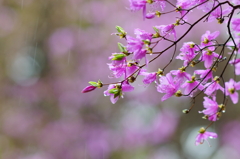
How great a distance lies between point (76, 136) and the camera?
8.02 feet

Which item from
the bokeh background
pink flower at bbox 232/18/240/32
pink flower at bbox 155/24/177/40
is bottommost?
the bokeh background

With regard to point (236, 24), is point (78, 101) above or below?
below

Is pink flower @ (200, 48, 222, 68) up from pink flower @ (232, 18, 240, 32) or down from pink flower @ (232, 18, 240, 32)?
down

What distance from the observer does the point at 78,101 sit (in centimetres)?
246

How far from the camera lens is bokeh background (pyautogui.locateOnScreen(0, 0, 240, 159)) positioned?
241 centimetres

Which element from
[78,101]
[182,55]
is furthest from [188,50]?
[78,101]

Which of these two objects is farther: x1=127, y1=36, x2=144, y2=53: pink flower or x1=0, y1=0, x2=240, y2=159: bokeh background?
x1=0, y1=0, x2=240, y2=159: bokeh background

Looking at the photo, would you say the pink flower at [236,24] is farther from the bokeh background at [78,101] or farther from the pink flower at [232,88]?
the bokeh background at [78,101]

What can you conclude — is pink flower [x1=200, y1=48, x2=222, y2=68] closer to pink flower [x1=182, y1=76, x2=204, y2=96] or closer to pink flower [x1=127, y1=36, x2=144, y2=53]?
pink flower [x1=182, y1=76, x2=204, y2=96]

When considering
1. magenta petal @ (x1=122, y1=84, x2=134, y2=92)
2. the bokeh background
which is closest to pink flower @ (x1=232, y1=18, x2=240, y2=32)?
magenta petal @ (x1=122, y1=84, x2=134, y2=92)

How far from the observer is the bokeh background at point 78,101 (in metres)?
2.41

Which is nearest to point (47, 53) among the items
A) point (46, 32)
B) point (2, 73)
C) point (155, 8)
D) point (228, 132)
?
point (46, 32)

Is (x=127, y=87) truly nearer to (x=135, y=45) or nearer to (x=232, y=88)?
(x=135, y=45)

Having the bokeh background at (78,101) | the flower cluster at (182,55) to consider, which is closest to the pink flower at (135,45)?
the flower cluster at (182,55)
